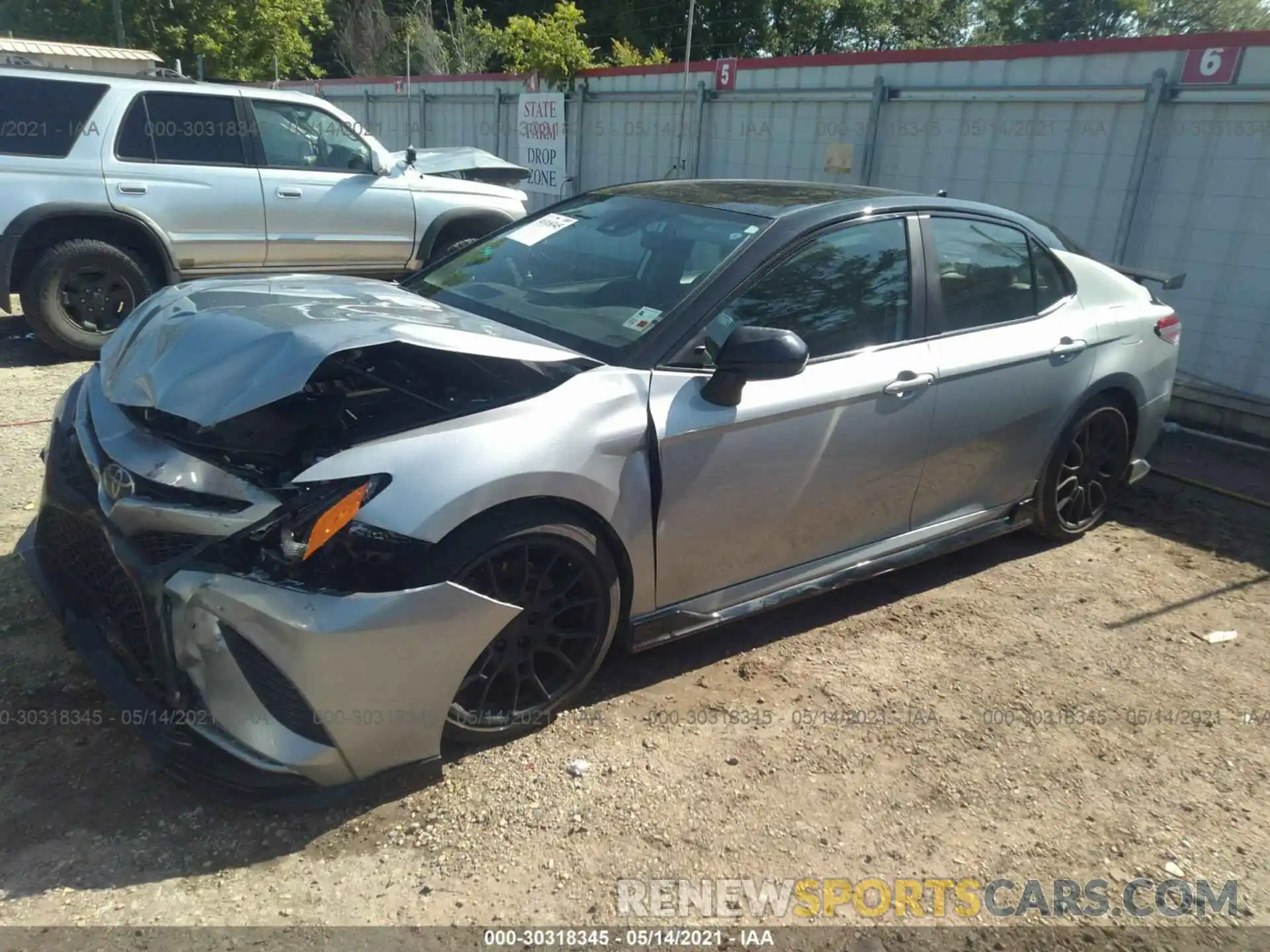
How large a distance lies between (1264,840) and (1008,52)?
6.60 meters

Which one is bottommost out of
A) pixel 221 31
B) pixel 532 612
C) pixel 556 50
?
pixel 532 612

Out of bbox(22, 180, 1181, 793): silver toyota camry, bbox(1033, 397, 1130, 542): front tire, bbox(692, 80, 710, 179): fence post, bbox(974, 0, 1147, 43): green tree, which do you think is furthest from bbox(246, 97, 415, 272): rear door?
bbox(974, 0, 1147, 43): green tree

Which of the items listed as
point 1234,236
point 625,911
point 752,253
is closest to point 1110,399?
point 752,253

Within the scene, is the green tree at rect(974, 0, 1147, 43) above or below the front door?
above

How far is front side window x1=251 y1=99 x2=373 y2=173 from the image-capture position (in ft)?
25.5

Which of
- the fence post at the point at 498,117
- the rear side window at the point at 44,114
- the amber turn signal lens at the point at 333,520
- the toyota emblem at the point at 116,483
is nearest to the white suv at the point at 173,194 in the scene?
the rear side window at the point at 44,114

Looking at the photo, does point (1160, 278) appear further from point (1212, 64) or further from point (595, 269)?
point (595, 269)

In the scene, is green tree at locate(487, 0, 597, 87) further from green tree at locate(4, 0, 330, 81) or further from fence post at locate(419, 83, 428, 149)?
green tree at locate(4, 0, 330, 81)

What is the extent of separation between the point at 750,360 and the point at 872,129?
650 cm

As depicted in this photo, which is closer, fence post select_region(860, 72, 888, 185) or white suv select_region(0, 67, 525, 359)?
white suv select_region(0, 67, 525, 359)

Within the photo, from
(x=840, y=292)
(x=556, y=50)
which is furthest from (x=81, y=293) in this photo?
(x=556, y=50)

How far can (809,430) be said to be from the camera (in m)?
3.49

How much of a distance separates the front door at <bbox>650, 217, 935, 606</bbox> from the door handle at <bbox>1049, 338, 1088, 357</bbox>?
881 millimetres

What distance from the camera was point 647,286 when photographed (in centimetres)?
356
